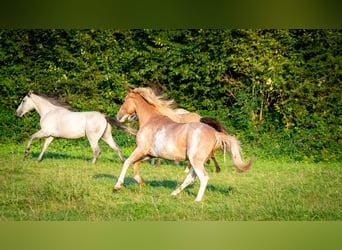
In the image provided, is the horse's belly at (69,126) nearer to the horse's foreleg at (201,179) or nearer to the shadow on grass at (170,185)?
the shadow on grass at (170,185)

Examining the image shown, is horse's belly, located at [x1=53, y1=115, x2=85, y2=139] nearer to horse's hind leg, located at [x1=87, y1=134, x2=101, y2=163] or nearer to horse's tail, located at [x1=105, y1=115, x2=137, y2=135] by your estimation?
horse's hind leg, located at [x1=87, y1=134, x2=101, y2=163]

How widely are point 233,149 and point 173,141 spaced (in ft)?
2.85

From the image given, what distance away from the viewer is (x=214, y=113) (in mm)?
14734

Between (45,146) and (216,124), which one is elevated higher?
(216,124)

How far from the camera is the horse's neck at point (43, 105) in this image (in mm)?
11547

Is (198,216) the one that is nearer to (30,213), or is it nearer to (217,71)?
(30,213)

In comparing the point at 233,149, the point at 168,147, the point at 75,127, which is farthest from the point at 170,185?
the point at 75,127

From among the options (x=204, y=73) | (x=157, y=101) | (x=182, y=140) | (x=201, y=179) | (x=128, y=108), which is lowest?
(x=201, y=179)

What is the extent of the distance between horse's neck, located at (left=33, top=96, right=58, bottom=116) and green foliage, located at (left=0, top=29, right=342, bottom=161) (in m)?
3.35

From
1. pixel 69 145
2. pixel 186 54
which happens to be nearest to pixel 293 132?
Result: pixel 186 54

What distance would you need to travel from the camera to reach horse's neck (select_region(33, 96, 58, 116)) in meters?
11.5

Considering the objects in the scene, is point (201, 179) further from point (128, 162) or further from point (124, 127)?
point (124, 127)

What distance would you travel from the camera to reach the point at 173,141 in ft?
23.1

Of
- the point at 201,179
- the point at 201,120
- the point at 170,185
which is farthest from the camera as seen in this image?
the point at 201,120
